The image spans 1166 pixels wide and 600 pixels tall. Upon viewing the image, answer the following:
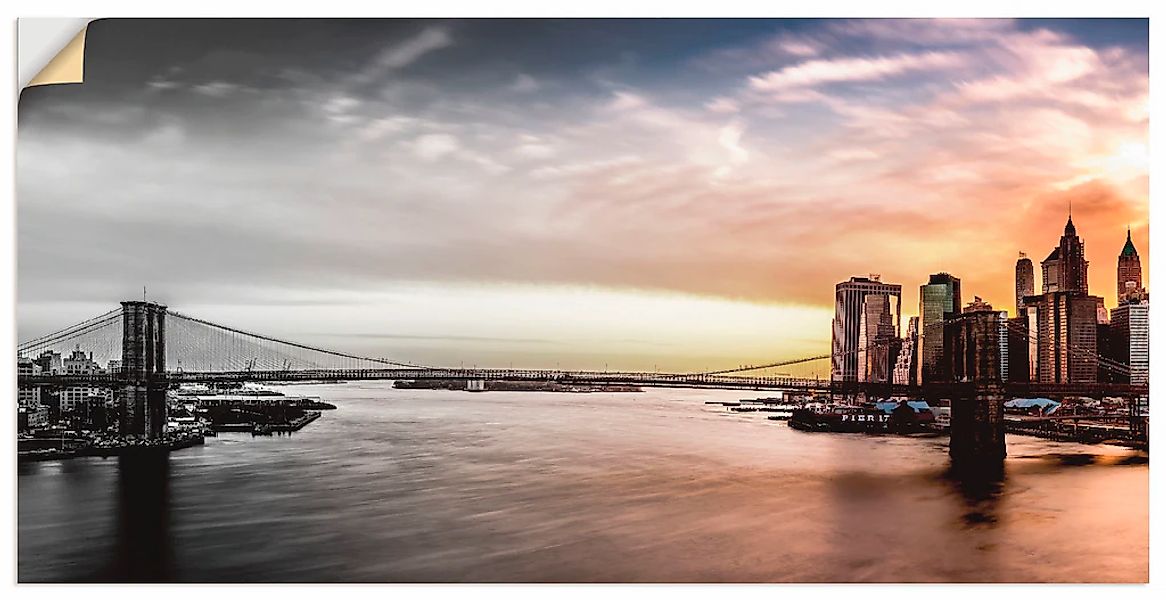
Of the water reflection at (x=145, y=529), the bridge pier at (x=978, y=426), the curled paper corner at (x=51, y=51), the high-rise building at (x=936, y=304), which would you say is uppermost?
the curled paper corner at (x=51, y=51)

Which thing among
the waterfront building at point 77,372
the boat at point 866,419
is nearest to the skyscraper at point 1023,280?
the boat at point 866,419

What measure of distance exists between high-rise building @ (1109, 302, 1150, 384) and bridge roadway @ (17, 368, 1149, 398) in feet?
0.47

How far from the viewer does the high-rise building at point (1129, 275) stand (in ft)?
11.2

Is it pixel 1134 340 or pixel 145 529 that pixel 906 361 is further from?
pixel 145 529

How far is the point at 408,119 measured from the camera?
3525 millimetres

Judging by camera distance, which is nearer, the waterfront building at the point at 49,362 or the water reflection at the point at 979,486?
the waterfront building at the point at 49,362

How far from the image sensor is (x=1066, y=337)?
3623mm

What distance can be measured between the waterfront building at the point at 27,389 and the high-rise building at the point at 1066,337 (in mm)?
4125

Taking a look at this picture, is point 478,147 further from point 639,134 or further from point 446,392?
point 446,392

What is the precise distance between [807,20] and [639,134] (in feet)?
2.68

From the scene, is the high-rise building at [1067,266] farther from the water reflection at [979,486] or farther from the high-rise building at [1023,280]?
the water reflection at [979,486]

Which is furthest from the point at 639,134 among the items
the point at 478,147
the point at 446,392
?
the point at 446,392

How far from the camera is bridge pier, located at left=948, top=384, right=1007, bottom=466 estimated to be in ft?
12.1
